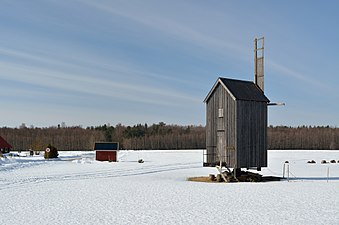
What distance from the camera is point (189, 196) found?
20.8m

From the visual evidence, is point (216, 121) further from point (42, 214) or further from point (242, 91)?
point (42, 214)

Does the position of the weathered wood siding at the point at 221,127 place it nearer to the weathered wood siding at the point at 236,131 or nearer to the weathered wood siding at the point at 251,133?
the weathered wood siding at the point at 236,131

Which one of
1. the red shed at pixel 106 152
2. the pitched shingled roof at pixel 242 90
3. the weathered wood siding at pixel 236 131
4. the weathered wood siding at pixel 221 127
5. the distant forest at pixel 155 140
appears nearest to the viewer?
the weathered wood siding at pixel 236 131

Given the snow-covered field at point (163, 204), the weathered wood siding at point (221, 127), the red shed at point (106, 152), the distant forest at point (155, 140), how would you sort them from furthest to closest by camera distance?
the distant forest at point (155, 140), the red shed at point (106, 152), the weathered wood siding at point (221, 127), the snow-covered field at point (163, 204)

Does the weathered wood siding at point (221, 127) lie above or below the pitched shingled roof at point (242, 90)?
below

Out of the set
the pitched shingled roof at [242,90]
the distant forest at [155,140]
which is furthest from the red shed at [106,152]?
the distant forest at [155,140]

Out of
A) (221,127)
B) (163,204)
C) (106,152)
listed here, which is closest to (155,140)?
(106,152)

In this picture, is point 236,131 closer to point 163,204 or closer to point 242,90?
point 242,90

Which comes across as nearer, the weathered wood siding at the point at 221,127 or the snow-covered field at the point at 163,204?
the snow-covered field at the point at 163,204

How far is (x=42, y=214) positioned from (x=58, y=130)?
541 ft

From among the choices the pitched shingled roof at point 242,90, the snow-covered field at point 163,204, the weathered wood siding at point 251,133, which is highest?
the pitched shingled roof at point 242,90

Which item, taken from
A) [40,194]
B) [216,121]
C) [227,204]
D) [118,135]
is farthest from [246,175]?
[118,135]

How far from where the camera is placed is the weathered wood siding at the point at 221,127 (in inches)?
1148

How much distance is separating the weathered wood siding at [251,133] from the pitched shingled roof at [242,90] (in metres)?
0.38
